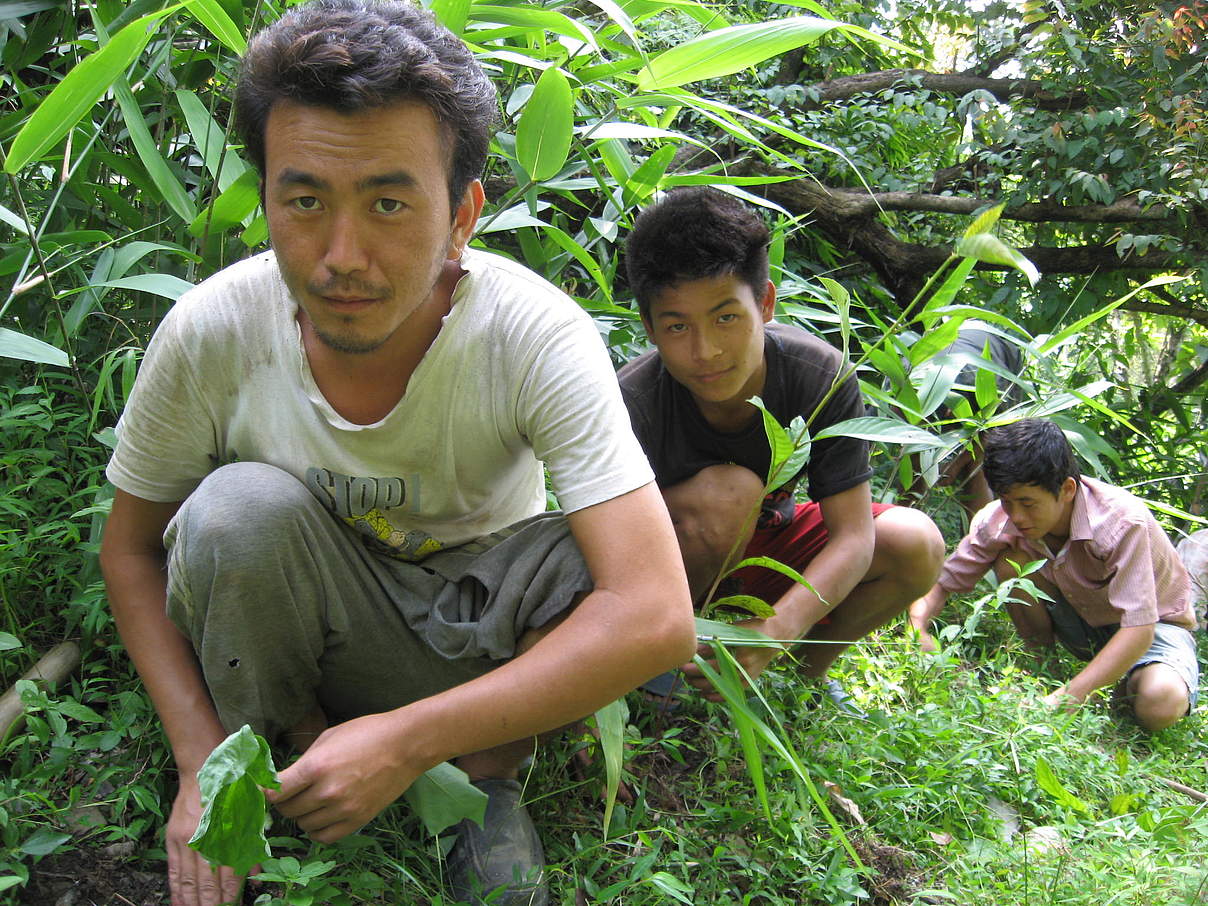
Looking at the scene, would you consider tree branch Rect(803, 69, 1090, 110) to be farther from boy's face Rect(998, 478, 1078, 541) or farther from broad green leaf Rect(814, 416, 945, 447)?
broad green leaf Rect(814, 416, 945, 447)

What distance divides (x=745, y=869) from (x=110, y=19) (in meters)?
1.68

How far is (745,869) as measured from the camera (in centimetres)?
150

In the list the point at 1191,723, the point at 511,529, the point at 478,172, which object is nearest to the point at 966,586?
the point at 1191,723

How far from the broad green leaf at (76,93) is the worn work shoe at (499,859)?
1.02 m

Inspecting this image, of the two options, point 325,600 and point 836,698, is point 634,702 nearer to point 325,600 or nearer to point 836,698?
point 836,698

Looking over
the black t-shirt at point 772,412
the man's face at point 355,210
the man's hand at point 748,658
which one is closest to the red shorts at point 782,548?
the black t-shirt at point 772,412

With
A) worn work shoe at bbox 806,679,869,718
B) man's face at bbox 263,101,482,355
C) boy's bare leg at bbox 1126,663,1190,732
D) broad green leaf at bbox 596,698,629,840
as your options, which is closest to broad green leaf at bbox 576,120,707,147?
man's face at bbox 263,101,482,355

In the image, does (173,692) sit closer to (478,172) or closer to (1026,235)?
(478,172)

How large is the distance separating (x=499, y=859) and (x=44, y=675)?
71 cm

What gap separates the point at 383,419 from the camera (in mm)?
1388

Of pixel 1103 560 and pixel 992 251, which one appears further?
pixel 1103 560

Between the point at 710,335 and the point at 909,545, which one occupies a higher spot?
the point at 710,335

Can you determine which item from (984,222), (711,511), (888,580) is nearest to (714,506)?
(711,511)

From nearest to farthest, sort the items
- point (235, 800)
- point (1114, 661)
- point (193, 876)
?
Result: point (235, 800) → point (193, 876) → point (1114, 661)
